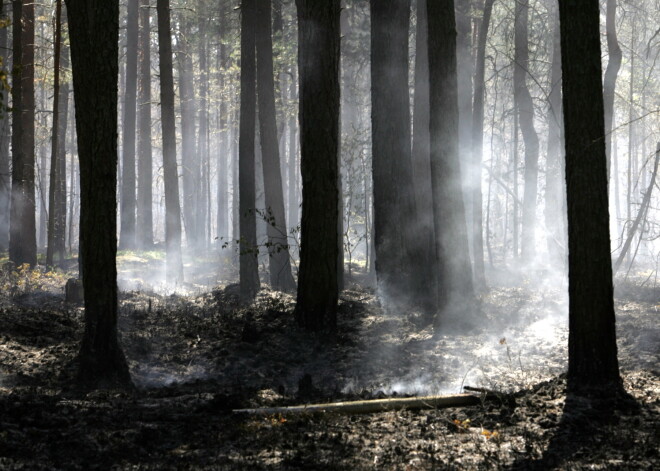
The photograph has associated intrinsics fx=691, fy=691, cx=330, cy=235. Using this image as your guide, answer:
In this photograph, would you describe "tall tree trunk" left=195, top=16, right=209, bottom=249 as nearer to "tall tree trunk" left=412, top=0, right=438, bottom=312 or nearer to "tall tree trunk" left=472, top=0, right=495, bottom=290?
"tall tree trunk" left=472, top=0, right=495, bottom=290

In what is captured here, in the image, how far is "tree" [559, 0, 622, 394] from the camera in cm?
682

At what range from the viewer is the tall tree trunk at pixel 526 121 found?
2317 centimetres

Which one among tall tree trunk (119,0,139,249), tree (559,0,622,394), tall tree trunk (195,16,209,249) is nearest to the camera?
tree (559,0,622,394)

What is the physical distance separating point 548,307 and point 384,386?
774cm

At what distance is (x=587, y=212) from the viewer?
685cm

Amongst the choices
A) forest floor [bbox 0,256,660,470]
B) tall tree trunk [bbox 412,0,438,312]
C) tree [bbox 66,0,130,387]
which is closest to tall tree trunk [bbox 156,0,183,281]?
tall tree trunk [bbox 412,0,438,312]

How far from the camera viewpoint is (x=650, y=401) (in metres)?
6.50

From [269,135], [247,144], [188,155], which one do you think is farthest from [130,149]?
[247,144]

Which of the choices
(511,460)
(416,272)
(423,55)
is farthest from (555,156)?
(511,460)

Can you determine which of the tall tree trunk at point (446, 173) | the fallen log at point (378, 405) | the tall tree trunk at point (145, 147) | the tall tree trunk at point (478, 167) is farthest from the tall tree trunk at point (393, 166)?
the tall tree trunk at point (145, 147)

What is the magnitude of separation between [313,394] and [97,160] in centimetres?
353

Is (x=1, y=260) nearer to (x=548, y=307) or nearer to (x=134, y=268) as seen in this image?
(x=134, y=268)

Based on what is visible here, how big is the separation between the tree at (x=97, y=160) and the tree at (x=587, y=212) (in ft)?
16.1

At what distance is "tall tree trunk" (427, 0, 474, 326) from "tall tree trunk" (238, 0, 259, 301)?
5.60 metres
